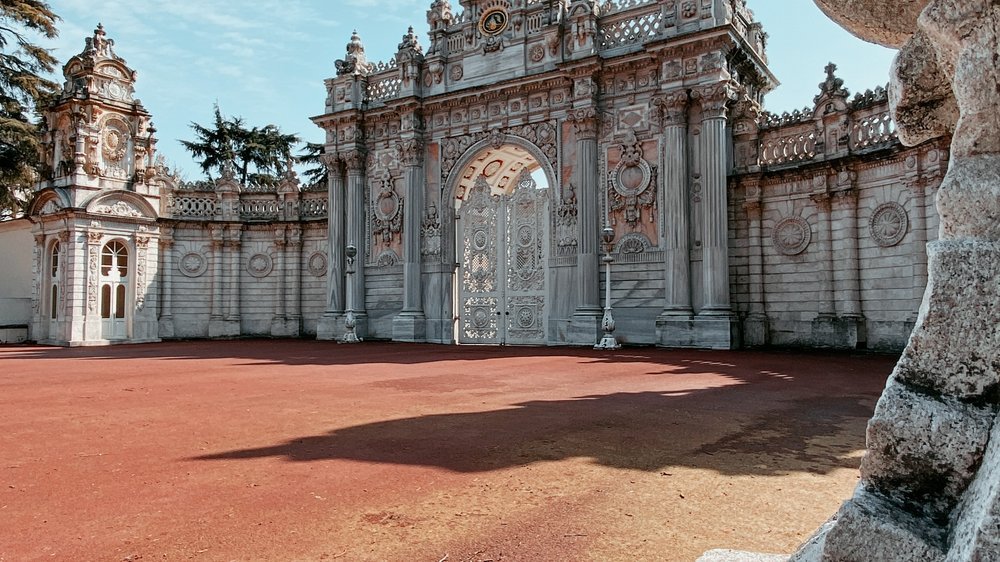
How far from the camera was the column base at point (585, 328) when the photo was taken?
16.3 meters

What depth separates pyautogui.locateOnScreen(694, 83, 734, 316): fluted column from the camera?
15.1m

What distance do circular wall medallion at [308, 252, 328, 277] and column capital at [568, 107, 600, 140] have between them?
11.0 metres

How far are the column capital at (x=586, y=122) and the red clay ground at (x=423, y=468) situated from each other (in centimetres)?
1017

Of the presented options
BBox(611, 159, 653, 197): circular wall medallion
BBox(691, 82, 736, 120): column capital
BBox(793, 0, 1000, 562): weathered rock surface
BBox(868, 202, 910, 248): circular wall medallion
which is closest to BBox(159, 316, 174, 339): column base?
BBox(611, 159, 653, 197): circular wall medallion

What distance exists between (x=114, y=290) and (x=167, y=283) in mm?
1714

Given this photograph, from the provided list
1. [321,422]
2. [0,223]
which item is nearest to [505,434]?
[321,422]

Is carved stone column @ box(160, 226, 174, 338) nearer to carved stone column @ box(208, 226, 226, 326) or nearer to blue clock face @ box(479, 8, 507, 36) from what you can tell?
carved stone column @ box(208, 226, 226, 326)

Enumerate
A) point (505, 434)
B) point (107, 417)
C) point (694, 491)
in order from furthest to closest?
point (107, 417), point (505, 434), point (694, 491)

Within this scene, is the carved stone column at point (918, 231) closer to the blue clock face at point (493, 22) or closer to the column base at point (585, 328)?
the column base at point (585, 328)

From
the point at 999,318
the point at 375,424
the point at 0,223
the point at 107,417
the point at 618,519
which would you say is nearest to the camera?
the point at 999,318

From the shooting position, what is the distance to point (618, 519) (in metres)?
3.06

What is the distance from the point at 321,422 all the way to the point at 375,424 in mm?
530

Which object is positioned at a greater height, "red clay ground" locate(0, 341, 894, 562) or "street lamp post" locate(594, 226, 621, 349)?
"street lamp post" locate(594, 226, 621, 349)

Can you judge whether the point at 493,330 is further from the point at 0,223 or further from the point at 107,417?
the point at 0,223
